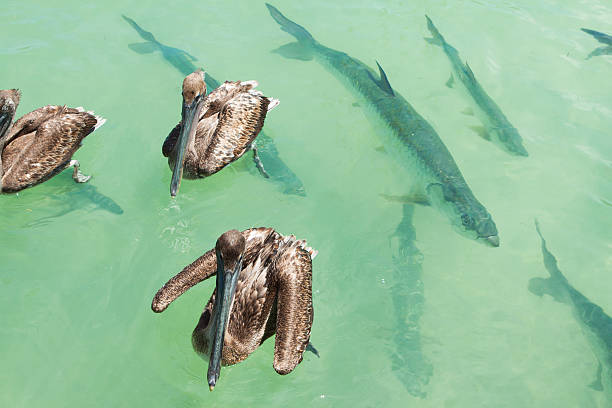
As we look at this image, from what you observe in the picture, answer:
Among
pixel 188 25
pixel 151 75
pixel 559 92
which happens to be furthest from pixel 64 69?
pixel 559 92

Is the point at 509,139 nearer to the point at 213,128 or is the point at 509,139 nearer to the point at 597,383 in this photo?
the point at 597,383

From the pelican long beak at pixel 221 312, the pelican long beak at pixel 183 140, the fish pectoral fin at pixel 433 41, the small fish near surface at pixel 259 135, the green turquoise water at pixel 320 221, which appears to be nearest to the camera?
the pelican long beak at pixel 221 312

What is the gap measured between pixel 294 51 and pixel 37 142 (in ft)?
11.5

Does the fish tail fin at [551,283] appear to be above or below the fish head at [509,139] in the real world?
below

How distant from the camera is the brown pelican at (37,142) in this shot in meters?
4.75

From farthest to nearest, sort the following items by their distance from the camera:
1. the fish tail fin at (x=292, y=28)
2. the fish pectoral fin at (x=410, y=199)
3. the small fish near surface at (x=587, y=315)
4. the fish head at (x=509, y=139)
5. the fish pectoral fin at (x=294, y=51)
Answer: the fish pectoral fin at (x=294, y=51), the fish tail fin at (x=292, y=28), the fish head at (x=509, y=139), the fish pectoral fin at (x=410, y=199), the small fish near surface at (x=587, y=315)

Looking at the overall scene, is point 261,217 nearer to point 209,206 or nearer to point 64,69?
point 209,206

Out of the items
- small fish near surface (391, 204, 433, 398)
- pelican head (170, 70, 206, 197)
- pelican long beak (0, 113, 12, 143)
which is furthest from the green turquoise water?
pelican long beak (0, 113, 12, 143)

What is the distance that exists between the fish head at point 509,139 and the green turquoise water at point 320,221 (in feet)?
0.39

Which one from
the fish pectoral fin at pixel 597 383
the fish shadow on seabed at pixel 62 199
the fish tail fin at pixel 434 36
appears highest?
the fish tail fin at pixel 434 36

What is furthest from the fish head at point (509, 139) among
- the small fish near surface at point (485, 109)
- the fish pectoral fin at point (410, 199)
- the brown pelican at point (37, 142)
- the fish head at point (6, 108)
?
the fish head at point (6, 108)

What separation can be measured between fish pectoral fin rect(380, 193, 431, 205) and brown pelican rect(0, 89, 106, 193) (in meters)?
2.94

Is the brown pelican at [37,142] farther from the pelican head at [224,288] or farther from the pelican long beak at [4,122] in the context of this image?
the pelican head at [224,288]

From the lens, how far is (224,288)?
10.7 feet
